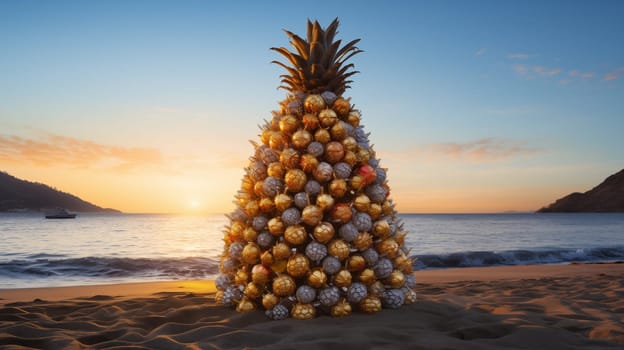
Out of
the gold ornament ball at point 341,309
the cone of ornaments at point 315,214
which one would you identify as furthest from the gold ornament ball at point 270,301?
the gold ornament ball at point 341,309

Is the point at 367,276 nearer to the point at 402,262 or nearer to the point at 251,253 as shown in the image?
the point at 402,262

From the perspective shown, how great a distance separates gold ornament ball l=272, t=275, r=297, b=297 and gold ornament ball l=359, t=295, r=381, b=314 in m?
0.65

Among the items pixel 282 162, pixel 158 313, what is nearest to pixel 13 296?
pixel 158 313

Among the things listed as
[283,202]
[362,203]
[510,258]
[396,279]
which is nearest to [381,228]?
[362,203]

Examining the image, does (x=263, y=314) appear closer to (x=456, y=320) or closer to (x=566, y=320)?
(x=456, y=320)

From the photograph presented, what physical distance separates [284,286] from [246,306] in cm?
57

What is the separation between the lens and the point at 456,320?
11.6 feet

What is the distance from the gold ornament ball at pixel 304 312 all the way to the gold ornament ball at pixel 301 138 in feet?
4.66

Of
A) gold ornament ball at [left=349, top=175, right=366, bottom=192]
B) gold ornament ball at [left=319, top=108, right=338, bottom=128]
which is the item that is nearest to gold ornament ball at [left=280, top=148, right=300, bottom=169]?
gold ornament ball at [left=319, top=108, right=338, bottom=128]

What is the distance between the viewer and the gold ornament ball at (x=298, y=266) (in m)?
3.35

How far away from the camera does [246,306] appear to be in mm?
3723

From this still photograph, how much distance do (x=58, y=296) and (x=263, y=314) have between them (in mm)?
4438

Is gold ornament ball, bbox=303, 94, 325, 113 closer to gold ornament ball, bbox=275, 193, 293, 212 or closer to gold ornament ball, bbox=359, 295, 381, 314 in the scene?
gold ornament ball, bbox=275, 193, 293, 212

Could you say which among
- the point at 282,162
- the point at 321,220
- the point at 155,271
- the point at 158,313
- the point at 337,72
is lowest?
the point at 155,271
